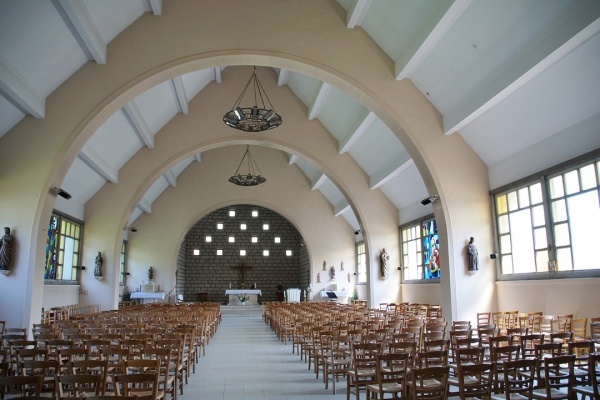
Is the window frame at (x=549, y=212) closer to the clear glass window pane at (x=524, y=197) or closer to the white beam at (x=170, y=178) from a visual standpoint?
the clear glass window pane at (x=524, y=197)

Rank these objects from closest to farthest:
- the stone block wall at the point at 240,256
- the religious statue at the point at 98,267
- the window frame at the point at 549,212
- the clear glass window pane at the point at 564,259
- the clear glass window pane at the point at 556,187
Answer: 1. the window frame at the point at 549,212
2. the clear glass window pane at the point at 564,259
3. the clear glass window pane at the point at 556,187
4. the religious statue at the point at 98,267
5. the stone block wall at the point at 240,256

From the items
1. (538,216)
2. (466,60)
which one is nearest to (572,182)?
(538,216)

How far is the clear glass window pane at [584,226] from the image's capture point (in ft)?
32.2

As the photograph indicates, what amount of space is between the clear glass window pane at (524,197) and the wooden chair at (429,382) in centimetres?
754

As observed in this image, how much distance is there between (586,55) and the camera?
9.02 meters

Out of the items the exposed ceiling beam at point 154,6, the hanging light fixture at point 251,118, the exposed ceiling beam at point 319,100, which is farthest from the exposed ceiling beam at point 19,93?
the exposed ceiling beam at point 319,100

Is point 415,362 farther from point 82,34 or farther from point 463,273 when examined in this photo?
point 82,34

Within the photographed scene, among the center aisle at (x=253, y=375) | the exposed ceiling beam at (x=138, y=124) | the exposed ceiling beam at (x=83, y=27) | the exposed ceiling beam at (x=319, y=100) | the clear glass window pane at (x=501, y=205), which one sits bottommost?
the center aisle at (x=253, y=375)

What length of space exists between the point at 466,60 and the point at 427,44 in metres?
1.07

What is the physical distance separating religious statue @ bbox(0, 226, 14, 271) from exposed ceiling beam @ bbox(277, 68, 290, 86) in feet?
37.3

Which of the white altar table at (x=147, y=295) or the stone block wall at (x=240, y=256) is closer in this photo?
the white altar table at (x=147, y=295)

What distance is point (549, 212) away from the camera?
11.1 meters

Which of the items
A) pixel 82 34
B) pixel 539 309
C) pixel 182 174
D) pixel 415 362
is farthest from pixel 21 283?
pixel 182 174

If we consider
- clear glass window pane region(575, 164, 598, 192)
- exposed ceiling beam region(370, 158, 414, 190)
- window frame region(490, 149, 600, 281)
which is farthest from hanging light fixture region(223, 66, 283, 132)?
clear glass window pane region(575, 164, 598, 192)
